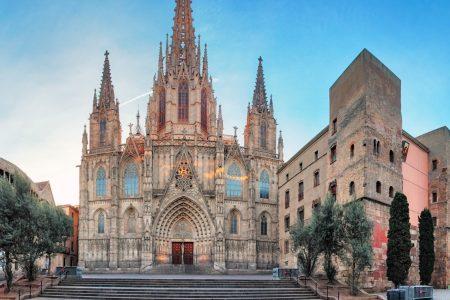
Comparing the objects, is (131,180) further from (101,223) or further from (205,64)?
(205,64)

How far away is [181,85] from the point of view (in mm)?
63656

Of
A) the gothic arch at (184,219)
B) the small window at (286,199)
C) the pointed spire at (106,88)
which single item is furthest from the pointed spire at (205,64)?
the small window at (286,199)

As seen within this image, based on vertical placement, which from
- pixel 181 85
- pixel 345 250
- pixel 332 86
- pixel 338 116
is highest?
pixel 181 85

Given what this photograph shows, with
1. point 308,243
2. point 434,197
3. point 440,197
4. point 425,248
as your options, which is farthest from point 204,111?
point 425,248

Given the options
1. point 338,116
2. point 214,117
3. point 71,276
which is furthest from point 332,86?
point 214,117

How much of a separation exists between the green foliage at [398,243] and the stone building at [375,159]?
1589 mm

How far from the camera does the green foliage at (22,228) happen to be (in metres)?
29.8

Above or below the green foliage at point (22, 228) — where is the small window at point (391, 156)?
above

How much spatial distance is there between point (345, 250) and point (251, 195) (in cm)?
2752

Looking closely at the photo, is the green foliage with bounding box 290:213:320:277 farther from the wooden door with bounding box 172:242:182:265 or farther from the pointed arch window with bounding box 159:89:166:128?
the pointed arch window with bounding box 159:89:166:128

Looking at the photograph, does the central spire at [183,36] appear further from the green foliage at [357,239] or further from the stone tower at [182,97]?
the green foliage at [357,239]

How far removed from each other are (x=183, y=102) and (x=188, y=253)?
17284 mm

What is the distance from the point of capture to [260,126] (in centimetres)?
6284

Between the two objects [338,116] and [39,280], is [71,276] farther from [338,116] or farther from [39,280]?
[338,116]
